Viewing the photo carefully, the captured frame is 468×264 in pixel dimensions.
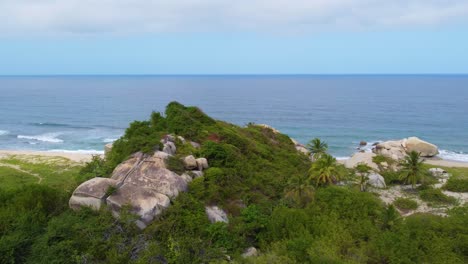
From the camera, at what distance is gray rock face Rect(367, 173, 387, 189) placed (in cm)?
4659

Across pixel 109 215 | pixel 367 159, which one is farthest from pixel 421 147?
pixel 109 215

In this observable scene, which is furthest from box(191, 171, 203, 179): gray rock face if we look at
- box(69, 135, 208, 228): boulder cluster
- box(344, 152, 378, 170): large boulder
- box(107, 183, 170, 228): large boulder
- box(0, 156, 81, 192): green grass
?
box(344, 152, 378, 170): large boulder

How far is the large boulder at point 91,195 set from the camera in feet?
86.1

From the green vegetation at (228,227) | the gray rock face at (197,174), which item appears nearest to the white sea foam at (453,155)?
the green vegetation at (228,227)

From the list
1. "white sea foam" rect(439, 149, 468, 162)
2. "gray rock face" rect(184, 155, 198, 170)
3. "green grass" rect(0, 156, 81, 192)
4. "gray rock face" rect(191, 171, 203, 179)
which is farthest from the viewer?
"white sea foam" rect(439, 149, 468, 162)

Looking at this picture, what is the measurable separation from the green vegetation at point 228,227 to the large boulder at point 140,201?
68 cm

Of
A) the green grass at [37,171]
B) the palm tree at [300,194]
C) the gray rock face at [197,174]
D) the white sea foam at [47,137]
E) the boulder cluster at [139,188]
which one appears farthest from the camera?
the white sea foam at [47,137]

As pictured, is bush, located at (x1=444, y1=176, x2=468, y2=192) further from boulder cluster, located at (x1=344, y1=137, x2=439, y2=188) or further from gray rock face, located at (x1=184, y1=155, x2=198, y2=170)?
gray rock face, located at (x1=184, y1=155, x2=198, y2=170)

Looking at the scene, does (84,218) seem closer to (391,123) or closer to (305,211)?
(305,211)

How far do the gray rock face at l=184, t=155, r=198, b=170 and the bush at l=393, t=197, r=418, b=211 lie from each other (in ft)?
78.9

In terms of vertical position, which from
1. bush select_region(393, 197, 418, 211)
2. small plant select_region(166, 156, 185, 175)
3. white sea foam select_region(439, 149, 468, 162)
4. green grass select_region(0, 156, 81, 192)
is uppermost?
small plant select_region(166, 156, 185, 175)

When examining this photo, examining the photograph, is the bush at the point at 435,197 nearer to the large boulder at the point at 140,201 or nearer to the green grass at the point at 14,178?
the large boulder at the point at 140,201

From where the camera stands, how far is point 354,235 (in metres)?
26.8

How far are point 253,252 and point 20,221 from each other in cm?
1642
